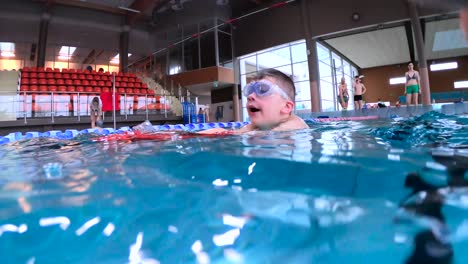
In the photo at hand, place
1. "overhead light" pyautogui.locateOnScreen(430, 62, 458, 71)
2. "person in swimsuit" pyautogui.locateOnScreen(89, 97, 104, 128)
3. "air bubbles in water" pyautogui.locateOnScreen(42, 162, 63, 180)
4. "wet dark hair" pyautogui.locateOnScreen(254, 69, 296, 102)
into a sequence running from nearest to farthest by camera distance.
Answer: "air bubbles in water" pyautogui.locateOnScreen(42, 162, 63, 180) → "wet dark hair" pyautogui.locateOnScreen(254, 69, 296, 102) → "person in swimsuit" pyautogui.locateOnScreen(89, 97, 104, 128) → "overhead light" pyautogui.locateOnScreen(430, 62, 458, 71)

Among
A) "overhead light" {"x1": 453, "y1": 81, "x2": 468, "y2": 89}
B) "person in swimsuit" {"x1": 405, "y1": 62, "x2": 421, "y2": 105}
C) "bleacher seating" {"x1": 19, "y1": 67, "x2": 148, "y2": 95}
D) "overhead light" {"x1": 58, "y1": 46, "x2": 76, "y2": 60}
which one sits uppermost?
"overhead light" {"x1": 58, "y1": 46, "x2": 76, "y2": 60}

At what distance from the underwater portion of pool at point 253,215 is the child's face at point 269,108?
1.67 metres

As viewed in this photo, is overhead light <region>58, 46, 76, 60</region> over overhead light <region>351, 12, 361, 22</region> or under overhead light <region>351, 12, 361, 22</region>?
over

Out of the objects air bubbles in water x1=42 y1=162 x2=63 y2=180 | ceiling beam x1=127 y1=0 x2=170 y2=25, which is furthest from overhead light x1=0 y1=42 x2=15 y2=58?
air bubbles in water x1=42 y1=162 x2=63 y2=180

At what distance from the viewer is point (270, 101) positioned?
287 cm

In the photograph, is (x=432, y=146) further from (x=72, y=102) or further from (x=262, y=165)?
(x=72, y=102)

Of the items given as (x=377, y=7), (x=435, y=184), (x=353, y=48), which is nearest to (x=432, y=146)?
(x=435, y=184)

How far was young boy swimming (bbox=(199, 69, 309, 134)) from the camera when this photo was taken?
2.83 metres

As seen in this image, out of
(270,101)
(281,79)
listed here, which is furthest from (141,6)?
(270,101)

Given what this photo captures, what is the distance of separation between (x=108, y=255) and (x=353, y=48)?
2185 cm

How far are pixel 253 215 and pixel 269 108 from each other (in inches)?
87.5

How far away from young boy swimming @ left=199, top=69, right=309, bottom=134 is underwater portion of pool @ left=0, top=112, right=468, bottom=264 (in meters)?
1.67

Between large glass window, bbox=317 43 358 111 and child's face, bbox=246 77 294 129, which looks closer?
child's face, bbox=246 77 294 129

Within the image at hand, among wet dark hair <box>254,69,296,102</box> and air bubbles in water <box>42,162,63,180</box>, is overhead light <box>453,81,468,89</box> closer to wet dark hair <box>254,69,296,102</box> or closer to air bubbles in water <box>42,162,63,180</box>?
wet dark hair <box>254,69,296,102</box>
